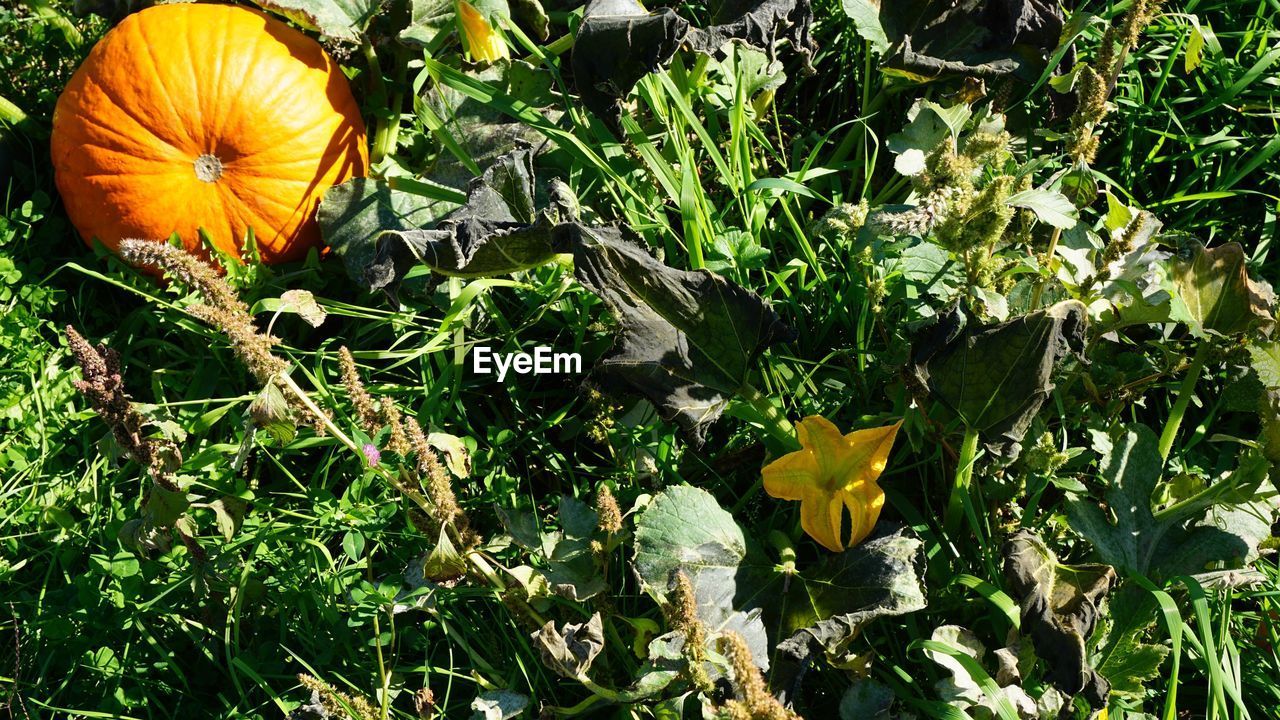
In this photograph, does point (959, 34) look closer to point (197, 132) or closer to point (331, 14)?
point (331, 14)

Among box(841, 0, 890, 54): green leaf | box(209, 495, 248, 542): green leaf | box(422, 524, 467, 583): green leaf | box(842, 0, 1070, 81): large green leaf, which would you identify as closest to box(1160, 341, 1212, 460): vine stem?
box(842, 0, 1070, 81): large green leaf

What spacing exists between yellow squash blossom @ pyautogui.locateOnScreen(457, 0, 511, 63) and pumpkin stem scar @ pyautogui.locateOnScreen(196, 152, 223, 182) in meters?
0.72

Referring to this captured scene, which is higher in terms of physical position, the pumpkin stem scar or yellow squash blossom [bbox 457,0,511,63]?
yellow squash blossom [bbox 457,0,511,63]

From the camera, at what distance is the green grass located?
2275 mm

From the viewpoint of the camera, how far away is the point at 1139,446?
218 centimetres

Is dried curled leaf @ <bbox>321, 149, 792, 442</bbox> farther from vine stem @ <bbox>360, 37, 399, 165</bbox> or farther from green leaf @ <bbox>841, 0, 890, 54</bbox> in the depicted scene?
green leaf @ <bbox>841, 0, 890, 54</bbox>

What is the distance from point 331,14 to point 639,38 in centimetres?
89

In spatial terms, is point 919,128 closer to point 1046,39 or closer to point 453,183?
point 1046,39

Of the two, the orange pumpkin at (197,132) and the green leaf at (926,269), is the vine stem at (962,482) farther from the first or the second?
the orange pumpkin at (197,132)

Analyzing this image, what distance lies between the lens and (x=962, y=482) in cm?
219

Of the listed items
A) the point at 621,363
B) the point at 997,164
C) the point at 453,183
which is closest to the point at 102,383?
the point at 621,363

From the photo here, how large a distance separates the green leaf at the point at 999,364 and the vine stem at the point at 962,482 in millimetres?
45

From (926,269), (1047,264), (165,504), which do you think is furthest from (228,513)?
(1047,264)

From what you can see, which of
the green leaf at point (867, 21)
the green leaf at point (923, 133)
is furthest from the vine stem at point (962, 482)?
the green leaf at point (867, 21)
